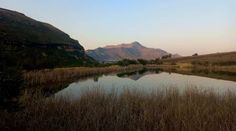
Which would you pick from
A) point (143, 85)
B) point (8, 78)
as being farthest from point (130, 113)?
point (143, 85)

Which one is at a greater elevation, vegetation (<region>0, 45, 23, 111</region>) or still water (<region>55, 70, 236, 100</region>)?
vegetation (<region>0, 45, 23, 111</region>)

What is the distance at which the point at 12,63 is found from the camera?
24.2 feet

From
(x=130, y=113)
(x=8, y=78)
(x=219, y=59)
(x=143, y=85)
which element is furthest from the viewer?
(x=219, y=59)

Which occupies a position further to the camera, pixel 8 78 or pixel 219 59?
pixel 219 59

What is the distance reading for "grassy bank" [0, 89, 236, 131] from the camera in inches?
355

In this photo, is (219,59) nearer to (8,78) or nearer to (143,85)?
(143,85)

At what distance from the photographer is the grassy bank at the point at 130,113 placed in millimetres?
9008

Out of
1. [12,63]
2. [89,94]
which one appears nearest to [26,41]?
[89,94]

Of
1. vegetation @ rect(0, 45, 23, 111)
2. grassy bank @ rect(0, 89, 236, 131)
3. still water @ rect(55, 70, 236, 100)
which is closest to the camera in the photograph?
vegetation @ rect(0, 45, 23, 111)

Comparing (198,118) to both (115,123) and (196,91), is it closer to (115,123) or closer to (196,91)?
(115,123)

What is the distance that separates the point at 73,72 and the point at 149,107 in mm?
29064

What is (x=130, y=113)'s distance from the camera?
10469 mm

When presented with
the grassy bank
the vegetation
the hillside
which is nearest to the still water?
the grassy bank

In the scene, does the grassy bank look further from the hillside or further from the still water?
the hillside
